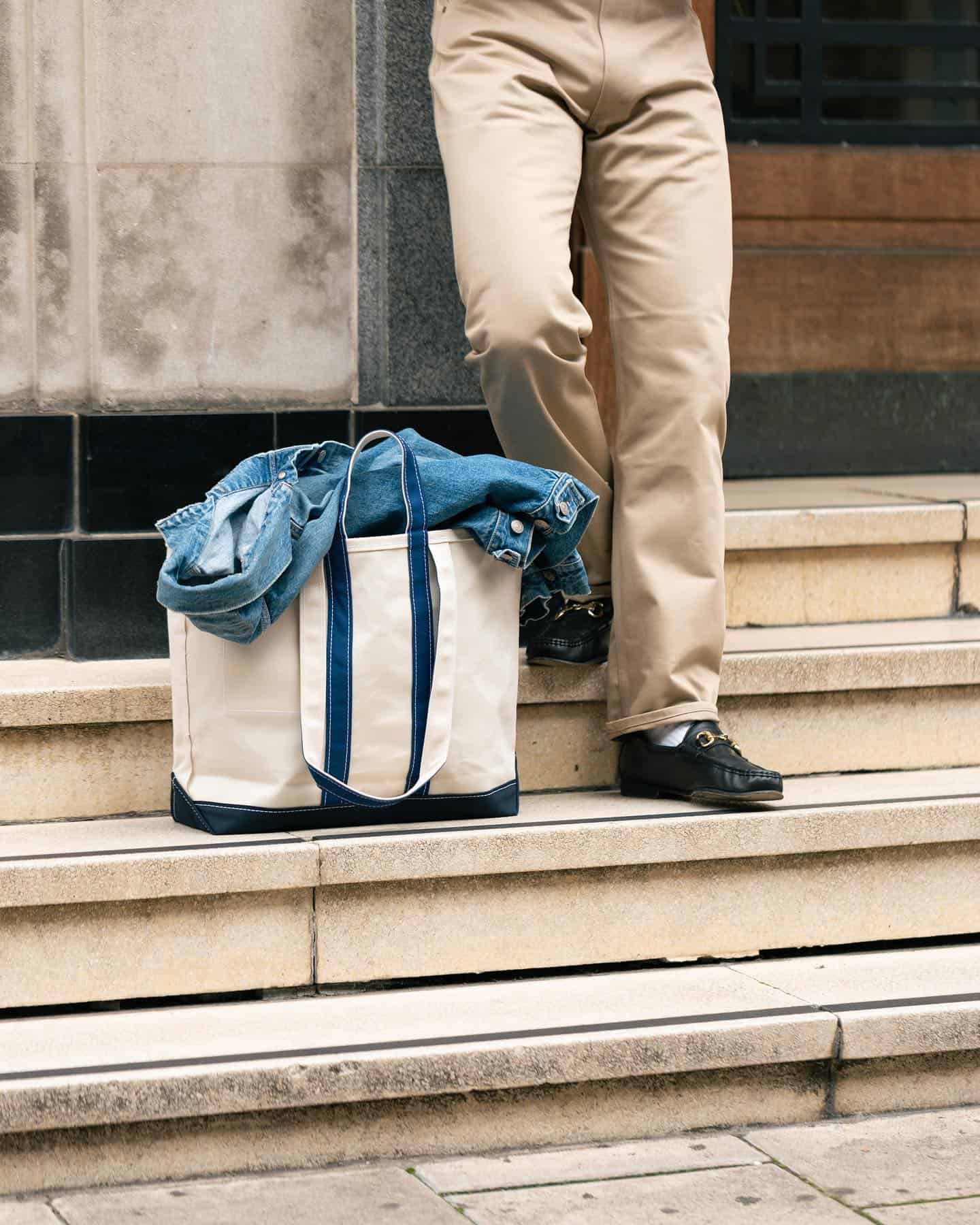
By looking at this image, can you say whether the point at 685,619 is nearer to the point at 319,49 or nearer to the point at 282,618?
the point at 282,618

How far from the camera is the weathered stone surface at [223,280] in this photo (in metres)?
3.51

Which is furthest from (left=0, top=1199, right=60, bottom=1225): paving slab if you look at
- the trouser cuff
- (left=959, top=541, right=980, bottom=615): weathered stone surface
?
(left=959, top=541, right=980, bottom=615): weathered stone surface

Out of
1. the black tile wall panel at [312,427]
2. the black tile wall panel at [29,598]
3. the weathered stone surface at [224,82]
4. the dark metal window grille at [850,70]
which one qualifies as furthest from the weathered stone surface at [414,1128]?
the dark metal window grille at [850,70]

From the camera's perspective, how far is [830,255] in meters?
5.00

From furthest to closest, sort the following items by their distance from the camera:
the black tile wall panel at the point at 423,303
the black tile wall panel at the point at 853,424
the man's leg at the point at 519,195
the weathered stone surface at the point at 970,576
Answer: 1. the black tile wall panel at the point at 853,424
2. the weathered stone surface at the point at 970,576
3. the black tile wall panel at the point at 423,303
4. the man's leg at the point at 519,195

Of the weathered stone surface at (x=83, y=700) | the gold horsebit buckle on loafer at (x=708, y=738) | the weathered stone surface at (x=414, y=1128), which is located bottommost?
the weathered stone surface at (x=414, y=1128)

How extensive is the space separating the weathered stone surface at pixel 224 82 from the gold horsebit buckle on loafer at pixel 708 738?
1.35m

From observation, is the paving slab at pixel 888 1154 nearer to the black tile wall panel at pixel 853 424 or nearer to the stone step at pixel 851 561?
the stone step at pixel 851 561

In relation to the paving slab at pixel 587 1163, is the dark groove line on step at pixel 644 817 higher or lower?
higher

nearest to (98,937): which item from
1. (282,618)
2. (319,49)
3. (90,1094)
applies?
(90,1094)

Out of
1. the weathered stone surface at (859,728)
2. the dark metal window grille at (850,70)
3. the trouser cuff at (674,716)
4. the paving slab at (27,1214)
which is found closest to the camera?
the paving slab at (27,1214)

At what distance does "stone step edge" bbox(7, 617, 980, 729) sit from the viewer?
9.94 feet

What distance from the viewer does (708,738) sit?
3082mm

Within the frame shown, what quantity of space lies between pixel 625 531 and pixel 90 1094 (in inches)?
54.1
